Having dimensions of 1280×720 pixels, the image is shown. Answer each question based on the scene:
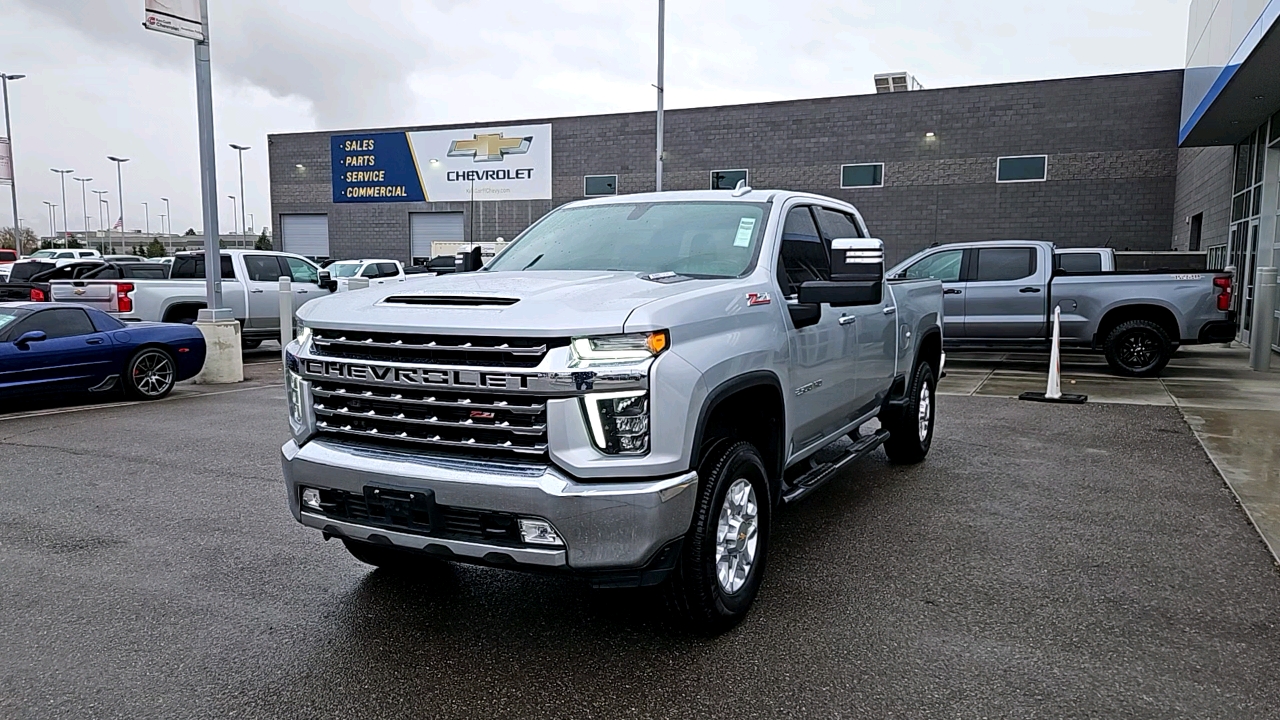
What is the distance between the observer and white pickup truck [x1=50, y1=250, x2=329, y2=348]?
1348cm

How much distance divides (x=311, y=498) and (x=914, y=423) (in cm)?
466

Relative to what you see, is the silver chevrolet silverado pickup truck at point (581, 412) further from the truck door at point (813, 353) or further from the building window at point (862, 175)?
the building window at point (862, 175)

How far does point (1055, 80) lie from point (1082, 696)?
2552 cm

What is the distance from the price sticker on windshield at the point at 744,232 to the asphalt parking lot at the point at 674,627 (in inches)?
67.0

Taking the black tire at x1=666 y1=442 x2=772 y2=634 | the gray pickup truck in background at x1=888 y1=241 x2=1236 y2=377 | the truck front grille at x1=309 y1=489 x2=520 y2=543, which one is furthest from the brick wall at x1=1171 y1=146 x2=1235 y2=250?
the truck front grille at x1=309 y1=489 x2=520 y2=543

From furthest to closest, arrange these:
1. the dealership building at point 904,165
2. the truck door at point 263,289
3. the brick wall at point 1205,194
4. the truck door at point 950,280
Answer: the dealership building at point 904,165
the brick wall at point 1205,194
the truck door at point 263,289
the truck door at point 950,280

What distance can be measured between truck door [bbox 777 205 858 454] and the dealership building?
13.2 m

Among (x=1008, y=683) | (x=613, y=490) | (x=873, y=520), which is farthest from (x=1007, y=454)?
(x=613, y=490)

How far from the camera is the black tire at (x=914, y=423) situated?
6711 mm

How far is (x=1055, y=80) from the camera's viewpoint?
25000 mm

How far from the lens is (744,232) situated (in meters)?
4.70

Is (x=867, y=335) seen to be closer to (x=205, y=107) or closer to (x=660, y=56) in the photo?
Result: (x=205, y=107)

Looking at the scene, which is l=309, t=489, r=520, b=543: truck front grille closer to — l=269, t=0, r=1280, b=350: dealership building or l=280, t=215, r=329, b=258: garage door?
l=269, t=0, r=1280, b=350: dealership building

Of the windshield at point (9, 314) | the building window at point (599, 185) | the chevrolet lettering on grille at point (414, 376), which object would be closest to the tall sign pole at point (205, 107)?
the windshield at point (9, 314)
